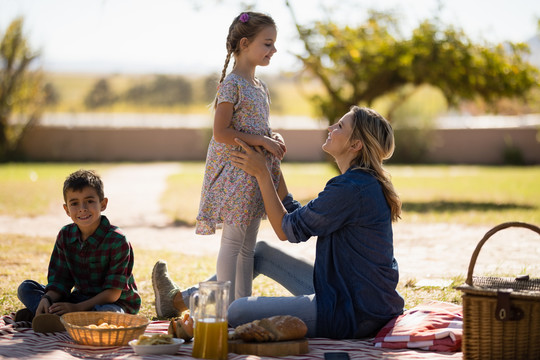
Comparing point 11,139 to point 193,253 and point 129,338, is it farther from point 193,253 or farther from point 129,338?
point 129,338

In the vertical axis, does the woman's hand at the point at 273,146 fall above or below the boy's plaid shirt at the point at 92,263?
above

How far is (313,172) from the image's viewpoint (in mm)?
19859

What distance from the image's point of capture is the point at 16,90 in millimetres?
21984

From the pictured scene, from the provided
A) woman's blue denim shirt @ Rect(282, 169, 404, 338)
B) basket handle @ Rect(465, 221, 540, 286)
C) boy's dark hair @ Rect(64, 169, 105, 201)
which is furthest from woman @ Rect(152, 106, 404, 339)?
boy's dark hair @ Rect(64, 169, 105, 201)

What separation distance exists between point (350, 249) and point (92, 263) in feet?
4.81

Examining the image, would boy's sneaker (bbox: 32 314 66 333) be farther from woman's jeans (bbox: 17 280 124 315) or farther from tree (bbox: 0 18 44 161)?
tree (bbox: 0 18 44 161)

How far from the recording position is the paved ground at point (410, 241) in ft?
19.9

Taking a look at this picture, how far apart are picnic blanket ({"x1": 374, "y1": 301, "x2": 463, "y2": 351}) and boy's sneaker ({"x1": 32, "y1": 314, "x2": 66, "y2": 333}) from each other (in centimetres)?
164

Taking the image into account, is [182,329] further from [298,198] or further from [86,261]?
[298,198]

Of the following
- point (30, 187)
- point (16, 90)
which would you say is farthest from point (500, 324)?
point (16, 90)

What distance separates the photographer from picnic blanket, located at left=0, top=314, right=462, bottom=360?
10.4ft

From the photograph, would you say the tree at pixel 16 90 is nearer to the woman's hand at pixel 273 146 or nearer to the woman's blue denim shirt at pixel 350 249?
the woman's hand at pixel 273 146

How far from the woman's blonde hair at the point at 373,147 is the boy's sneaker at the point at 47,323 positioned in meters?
1.73

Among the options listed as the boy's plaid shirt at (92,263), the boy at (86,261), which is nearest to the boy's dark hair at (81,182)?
the boy at (86,261)
